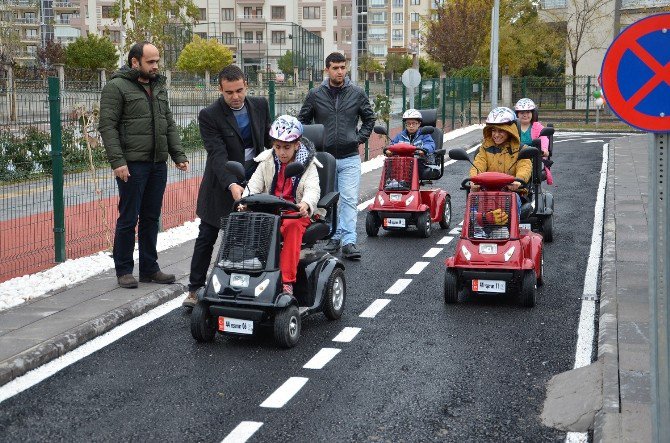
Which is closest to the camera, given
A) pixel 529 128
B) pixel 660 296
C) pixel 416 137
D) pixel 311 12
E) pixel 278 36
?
pixel 660 296

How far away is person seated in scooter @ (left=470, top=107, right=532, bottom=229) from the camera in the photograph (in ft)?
30.9

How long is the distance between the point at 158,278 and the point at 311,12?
102119mm

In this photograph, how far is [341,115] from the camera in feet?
36.6

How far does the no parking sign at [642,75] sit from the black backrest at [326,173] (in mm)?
3460

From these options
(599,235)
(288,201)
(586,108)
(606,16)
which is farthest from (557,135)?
(288,201)

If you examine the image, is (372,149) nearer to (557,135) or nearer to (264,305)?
(557,135)

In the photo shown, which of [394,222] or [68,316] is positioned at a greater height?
[394,222]

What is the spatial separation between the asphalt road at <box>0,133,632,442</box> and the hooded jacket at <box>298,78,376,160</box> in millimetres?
2271

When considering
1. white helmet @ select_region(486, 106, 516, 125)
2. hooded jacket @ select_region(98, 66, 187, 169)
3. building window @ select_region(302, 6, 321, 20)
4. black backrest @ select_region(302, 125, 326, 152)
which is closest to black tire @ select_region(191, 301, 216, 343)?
hooded jacket @ select_region(98, 66, 187, 169)

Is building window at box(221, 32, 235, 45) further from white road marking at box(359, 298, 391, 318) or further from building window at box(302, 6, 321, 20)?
white road marking at box(359, 298, 391, 318)

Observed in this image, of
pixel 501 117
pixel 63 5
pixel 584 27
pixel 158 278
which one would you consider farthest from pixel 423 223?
pixel 63 5

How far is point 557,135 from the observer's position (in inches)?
1416

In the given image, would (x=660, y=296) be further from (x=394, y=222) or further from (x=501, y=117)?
(x=394, y=222)

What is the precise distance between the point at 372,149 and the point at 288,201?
18.2 meters
